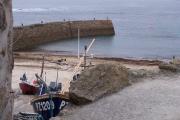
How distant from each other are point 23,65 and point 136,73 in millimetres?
13208

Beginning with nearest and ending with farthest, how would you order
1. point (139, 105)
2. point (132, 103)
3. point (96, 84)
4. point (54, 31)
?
point (139, 105) < point (132, 103) < point (96, 84) < point (54, 31)

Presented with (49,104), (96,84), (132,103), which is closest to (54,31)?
(96,84)

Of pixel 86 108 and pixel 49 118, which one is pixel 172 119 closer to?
pixel 86 108

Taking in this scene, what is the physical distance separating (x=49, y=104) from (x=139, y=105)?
11.4 feet

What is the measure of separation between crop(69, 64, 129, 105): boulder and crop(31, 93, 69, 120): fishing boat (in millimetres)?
1290

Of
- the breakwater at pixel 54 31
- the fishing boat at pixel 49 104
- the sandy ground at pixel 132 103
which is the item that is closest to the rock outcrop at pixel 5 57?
the sandy ground at pixel 132 103

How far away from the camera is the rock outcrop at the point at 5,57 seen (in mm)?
5570

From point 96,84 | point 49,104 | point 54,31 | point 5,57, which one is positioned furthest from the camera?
point 54,31

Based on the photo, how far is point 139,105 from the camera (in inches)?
705

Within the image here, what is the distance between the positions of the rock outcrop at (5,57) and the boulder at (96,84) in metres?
12.5

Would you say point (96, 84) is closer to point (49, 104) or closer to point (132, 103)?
point (132, 103)

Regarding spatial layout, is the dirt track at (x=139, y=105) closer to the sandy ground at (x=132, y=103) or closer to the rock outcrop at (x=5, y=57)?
the sandy ground at (x=132, y=103)

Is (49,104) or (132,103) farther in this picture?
(132,103)

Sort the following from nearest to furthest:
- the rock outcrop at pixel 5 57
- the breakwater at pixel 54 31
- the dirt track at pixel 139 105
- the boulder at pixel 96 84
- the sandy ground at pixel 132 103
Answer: the rock outcrop at pixel 5 57 → the dirt track at pixel 139 105 → the sandy ground at pixel 132 103 → the boulder at pixel 96 84 → the breakwater at pixel 54 31
